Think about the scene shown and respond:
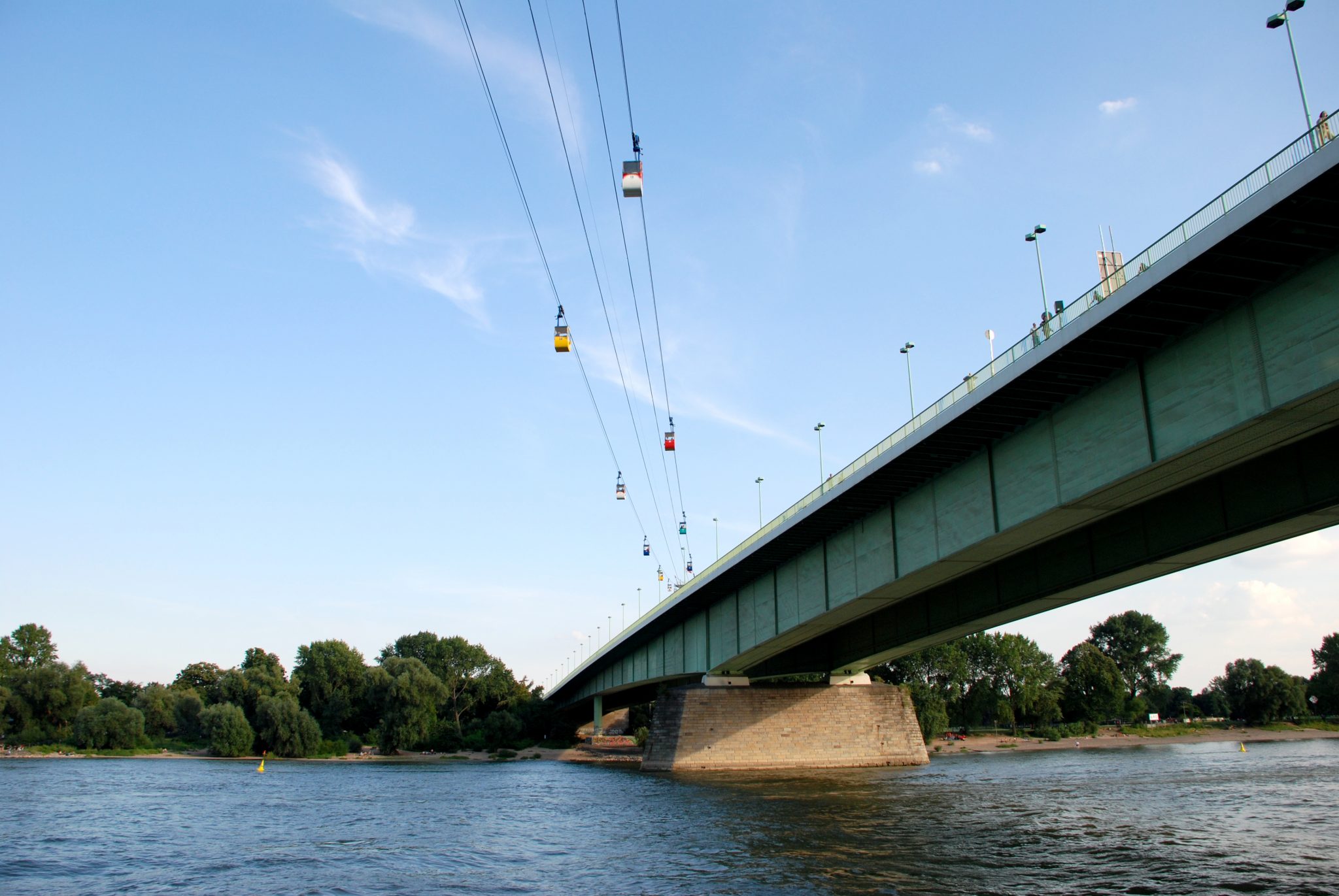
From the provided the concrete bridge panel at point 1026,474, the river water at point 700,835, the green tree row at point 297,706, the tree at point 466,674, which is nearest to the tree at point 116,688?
the green tree row at point 297,706

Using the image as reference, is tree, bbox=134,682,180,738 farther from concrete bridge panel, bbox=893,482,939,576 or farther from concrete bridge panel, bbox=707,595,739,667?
concrete bridge panel, bbox=893,482,939,576

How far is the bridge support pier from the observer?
5519 cm

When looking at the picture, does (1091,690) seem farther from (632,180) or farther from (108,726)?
(632,180)

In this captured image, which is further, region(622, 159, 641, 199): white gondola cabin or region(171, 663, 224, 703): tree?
region(171, 663, 224, 703): tree

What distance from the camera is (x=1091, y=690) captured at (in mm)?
113125

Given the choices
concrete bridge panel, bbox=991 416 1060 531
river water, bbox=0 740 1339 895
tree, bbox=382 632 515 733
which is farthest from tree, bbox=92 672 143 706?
concrete bridge panel, bbox=991 416 1060 531

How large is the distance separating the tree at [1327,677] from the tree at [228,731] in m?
128

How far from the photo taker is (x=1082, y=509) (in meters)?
25.7

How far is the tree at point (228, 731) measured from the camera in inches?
3095

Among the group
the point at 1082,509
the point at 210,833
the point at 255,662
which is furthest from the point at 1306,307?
the point at 255,662

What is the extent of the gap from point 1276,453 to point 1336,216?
8.26 m

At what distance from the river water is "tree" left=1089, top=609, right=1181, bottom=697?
4057 inches

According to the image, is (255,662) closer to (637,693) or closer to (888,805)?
(637,693)

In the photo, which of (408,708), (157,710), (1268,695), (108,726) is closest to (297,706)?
(408,708)
